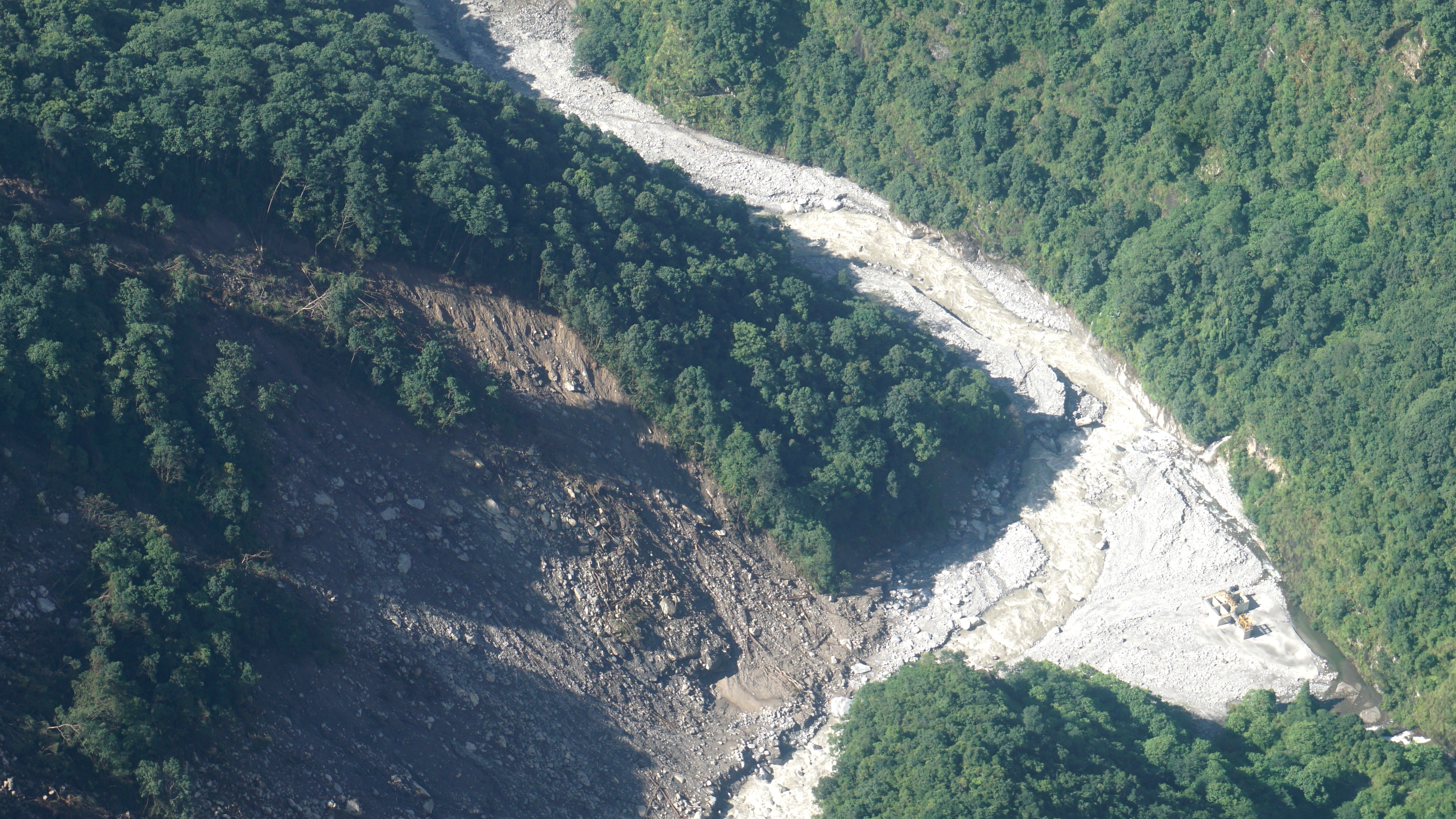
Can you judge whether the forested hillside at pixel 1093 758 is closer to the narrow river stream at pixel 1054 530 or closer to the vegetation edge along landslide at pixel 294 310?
the narrow river stream at pixel 1054 530

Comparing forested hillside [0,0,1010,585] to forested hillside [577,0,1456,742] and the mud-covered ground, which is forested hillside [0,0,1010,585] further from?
forested hillside [577,0,1456,742]

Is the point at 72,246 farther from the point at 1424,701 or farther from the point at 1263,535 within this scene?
the point at 1424,701

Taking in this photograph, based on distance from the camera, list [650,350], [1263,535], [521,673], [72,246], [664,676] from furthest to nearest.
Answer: [1263,535], [650,350], [664,676], [521,673], [72,246]

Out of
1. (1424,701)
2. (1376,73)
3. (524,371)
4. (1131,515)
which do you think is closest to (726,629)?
(524,371)

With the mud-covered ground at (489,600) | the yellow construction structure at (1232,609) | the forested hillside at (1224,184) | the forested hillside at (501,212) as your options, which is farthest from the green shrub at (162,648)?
the forested hillside at (1224,184)

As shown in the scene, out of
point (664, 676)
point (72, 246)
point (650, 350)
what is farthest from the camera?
point (650, 350)

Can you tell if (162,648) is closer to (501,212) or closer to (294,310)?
(294,310)

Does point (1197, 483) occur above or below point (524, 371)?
above

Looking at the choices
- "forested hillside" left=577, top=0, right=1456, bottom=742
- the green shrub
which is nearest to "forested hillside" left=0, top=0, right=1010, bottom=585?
the green shrub
